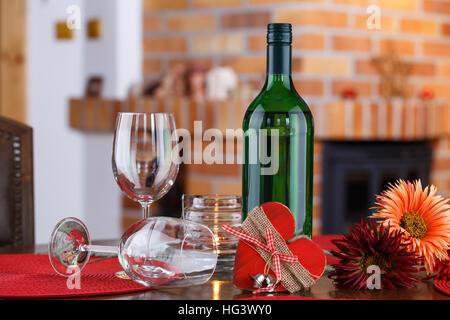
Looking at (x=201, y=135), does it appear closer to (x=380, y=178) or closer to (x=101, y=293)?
(x=380, y=178)

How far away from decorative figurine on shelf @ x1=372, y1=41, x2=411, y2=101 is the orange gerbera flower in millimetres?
2129

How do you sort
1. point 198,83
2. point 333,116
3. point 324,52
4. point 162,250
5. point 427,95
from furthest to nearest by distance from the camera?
point 427,95, point 198,83, point 324,52, point 333,116, point 162,250

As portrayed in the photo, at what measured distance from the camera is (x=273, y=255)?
815mm

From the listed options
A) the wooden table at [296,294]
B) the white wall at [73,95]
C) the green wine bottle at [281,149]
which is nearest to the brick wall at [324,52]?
the white wall at [73,95]

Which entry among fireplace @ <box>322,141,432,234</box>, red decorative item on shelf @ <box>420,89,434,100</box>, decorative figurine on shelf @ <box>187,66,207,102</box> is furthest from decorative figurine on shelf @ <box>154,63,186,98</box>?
red decorative item on shelf @ <box>420,89,434,100</box>

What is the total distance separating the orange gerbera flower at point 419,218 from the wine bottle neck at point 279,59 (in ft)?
0.62

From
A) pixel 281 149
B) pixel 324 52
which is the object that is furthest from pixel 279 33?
pixel 324 52

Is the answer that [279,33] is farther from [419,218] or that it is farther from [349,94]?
[349,94]

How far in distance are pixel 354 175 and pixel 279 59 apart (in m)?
1.98

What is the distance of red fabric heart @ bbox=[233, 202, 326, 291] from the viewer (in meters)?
0.81

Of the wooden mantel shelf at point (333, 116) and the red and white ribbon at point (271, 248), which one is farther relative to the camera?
the wooden mantel shelf at point (333, 116)

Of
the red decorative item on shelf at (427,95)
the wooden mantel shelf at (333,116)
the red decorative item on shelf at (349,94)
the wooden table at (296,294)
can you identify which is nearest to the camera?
the wooden table at (296,294)

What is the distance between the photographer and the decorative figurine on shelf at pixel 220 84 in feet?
9.28

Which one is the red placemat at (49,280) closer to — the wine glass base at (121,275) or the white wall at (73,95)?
the wine glass base at (121,275)
